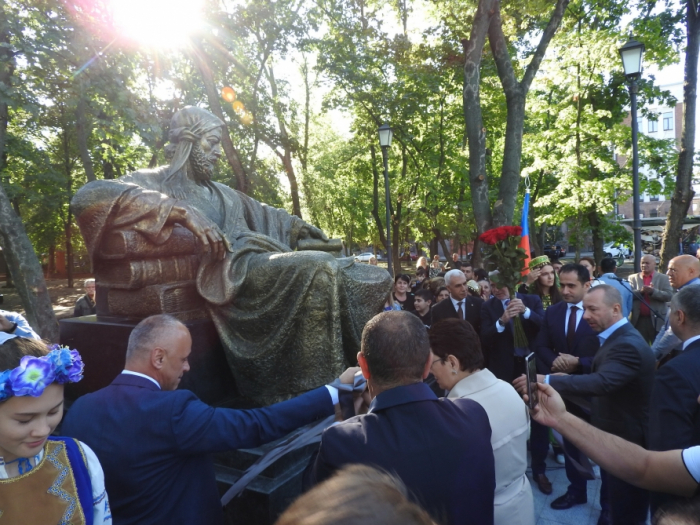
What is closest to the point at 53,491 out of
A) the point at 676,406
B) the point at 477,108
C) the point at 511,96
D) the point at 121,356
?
the point at 121,356

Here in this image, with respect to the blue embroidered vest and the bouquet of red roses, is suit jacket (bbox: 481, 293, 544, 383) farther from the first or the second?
the blue embroidered vest

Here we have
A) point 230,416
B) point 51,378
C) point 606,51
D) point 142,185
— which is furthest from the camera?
point 606,51

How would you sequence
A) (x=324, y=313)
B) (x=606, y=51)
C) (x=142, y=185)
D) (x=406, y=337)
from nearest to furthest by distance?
(x=406, y=337), (x=324, y=313), (x=142, y=185), (x=606, y=51)

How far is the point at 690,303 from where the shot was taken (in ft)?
8.96

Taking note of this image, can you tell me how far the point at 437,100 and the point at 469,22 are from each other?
262 inches

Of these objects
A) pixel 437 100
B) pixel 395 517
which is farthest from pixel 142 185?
pixel 437 100

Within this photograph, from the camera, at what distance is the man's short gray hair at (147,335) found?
2.10 m

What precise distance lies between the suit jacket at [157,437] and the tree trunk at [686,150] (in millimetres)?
9784

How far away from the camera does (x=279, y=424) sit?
207cm

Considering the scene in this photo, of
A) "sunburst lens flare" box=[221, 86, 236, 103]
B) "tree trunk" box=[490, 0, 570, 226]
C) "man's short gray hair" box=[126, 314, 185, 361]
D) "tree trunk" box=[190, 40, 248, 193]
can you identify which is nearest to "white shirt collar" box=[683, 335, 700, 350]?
"man's short gray hair" box=[126, 314, 185, 361]

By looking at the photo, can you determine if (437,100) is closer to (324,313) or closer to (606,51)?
(606,51)

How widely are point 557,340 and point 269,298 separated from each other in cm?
258

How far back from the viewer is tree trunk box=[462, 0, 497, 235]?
8.55 metres

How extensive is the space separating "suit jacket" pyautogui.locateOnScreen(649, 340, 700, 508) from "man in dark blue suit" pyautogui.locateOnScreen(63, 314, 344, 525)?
1635 mm
